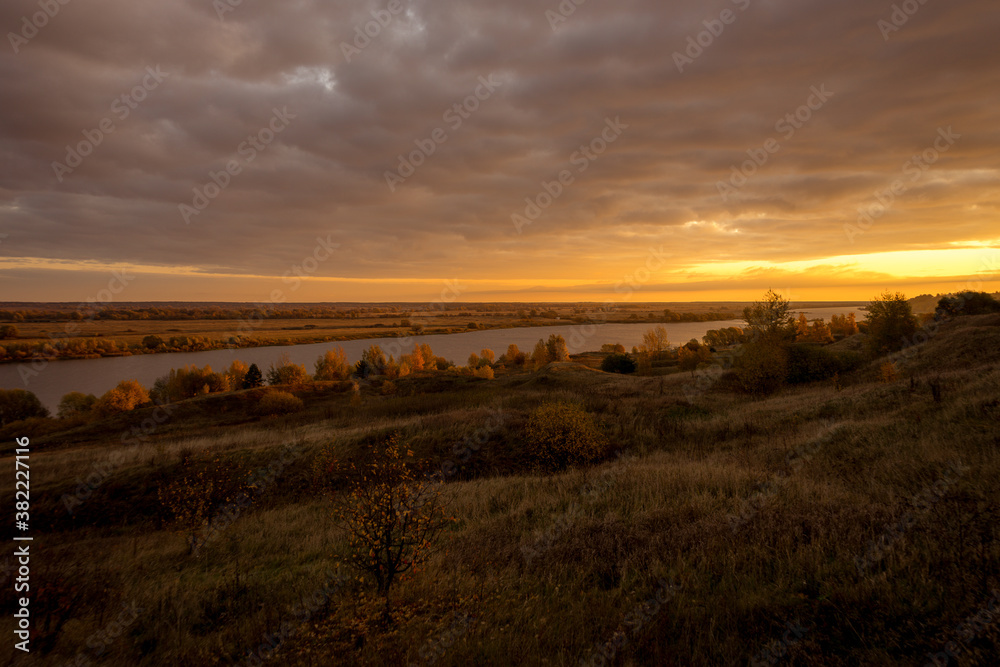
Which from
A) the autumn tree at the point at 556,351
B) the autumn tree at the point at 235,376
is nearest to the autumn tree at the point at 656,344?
the autumn tree at the point at 556,351

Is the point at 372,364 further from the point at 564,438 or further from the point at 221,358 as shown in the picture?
the point at 564,438

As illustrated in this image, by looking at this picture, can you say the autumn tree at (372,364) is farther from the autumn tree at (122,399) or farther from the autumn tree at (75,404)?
the autumn tree at (75,404)

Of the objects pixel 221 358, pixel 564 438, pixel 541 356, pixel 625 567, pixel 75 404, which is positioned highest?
pixel 625 567

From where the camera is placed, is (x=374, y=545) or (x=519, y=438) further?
(x=519, y=438)

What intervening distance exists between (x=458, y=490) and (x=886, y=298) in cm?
5537

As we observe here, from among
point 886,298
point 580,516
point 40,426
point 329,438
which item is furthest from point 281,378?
point 886,298

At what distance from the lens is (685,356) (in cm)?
7562

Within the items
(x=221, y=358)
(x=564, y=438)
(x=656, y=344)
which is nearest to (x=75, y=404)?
(x=221, y=358)

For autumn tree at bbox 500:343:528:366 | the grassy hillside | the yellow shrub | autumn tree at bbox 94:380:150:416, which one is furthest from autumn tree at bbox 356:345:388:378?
the grassy hillside

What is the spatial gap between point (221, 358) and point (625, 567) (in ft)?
478

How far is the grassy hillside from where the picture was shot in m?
4.97

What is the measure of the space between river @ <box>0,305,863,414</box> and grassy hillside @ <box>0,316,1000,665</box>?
313 feet

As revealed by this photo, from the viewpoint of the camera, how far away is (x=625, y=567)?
6973mm

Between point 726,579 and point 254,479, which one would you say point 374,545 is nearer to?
point 726,579
